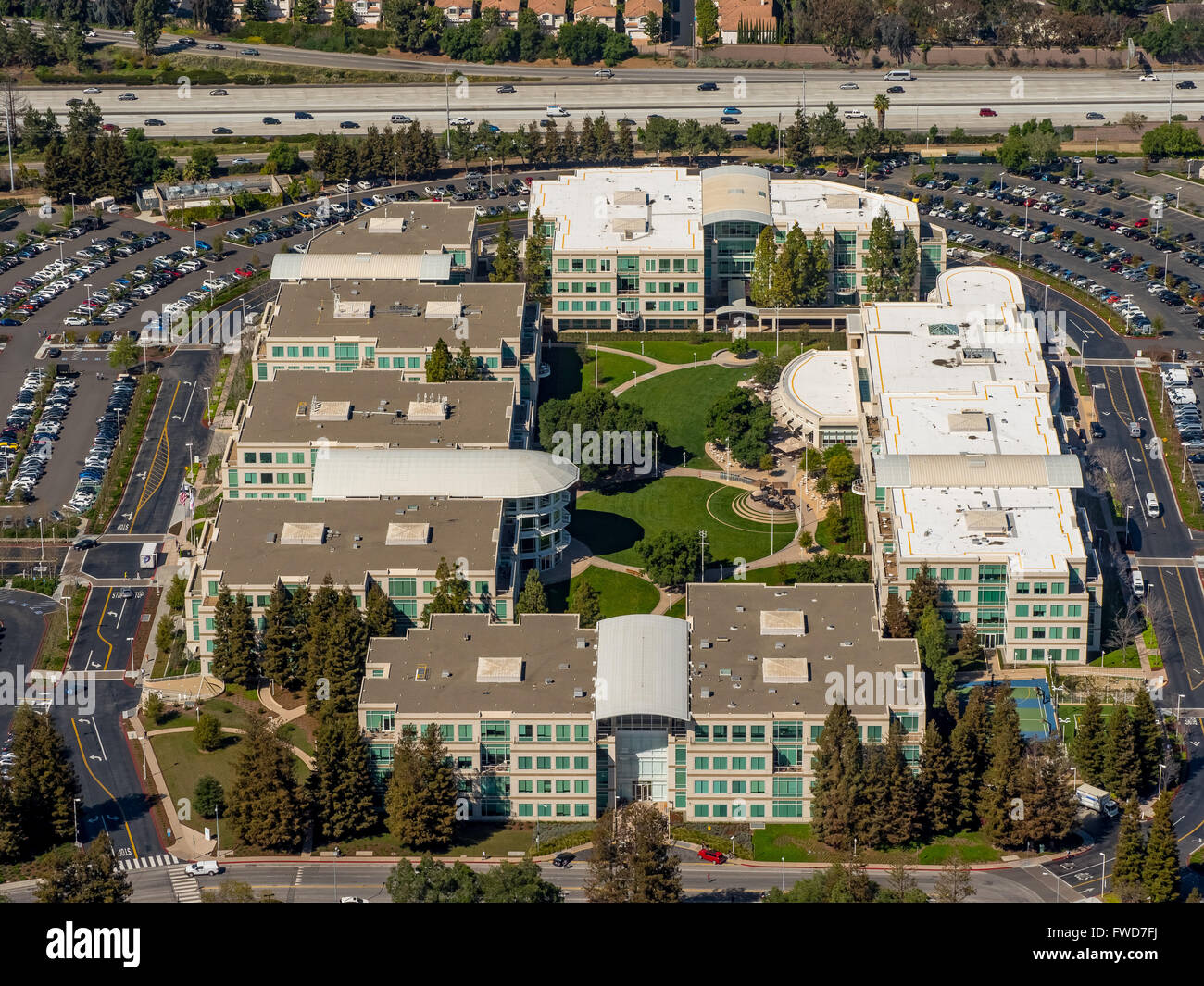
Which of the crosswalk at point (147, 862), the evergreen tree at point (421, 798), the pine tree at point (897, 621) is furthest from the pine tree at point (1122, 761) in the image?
the crosswalk at point (147, 862)

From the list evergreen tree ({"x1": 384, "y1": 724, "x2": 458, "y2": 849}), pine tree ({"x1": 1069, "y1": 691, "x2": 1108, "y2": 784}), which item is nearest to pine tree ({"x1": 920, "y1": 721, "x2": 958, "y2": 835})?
pine tree ({"x1": 1069, "y1": 691, "x2": 1108, "y2": 784})

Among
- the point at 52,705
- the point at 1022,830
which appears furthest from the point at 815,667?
the point at 52,705

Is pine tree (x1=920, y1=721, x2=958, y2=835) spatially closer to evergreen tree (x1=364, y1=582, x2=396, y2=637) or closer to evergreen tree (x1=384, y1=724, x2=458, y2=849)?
evergreen tree (x1=384, y1=724, x2=458, y2=849)

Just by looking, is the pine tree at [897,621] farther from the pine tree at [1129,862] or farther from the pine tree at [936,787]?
the pine tree at [1129,862]

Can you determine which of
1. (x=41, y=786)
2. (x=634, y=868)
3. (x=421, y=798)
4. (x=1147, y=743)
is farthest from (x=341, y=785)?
(x=1147, y=743)

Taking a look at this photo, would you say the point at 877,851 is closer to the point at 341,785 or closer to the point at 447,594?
the point at 341,785

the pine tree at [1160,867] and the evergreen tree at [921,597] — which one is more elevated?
the evergreen tree at [921,597]
